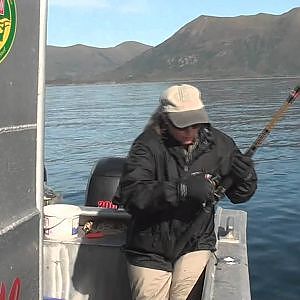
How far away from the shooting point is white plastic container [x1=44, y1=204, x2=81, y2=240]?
4.18 m

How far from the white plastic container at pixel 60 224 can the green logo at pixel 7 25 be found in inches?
85.2

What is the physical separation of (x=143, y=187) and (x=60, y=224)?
4.15 feet

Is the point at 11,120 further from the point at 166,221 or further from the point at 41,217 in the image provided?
the point at 166,221

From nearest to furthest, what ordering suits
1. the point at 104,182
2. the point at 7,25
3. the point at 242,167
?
the point at 7,25
the point at 242,167
the point at 104,182

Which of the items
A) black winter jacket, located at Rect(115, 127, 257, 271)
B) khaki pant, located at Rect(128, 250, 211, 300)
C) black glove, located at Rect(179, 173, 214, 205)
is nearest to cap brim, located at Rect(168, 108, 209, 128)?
black winter jacket, located at Rect(115, 127, 257, 271)

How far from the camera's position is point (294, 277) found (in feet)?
24.2

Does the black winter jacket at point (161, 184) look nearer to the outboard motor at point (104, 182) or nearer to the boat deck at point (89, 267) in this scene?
the boat deck at point (89, 267)

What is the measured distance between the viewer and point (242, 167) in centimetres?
336

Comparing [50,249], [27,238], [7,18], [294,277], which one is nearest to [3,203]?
[27,238]

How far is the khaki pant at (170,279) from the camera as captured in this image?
335cm

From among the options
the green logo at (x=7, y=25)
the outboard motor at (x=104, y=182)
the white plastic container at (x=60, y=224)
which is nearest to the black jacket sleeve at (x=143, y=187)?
the white plastic container at (x=60, y=224)

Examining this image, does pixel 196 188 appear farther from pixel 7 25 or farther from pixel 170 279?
pixel 7 25

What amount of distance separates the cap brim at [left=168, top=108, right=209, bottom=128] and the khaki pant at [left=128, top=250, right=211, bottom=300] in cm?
81

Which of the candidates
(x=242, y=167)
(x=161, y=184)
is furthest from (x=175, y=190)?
(x=242, y=167)
